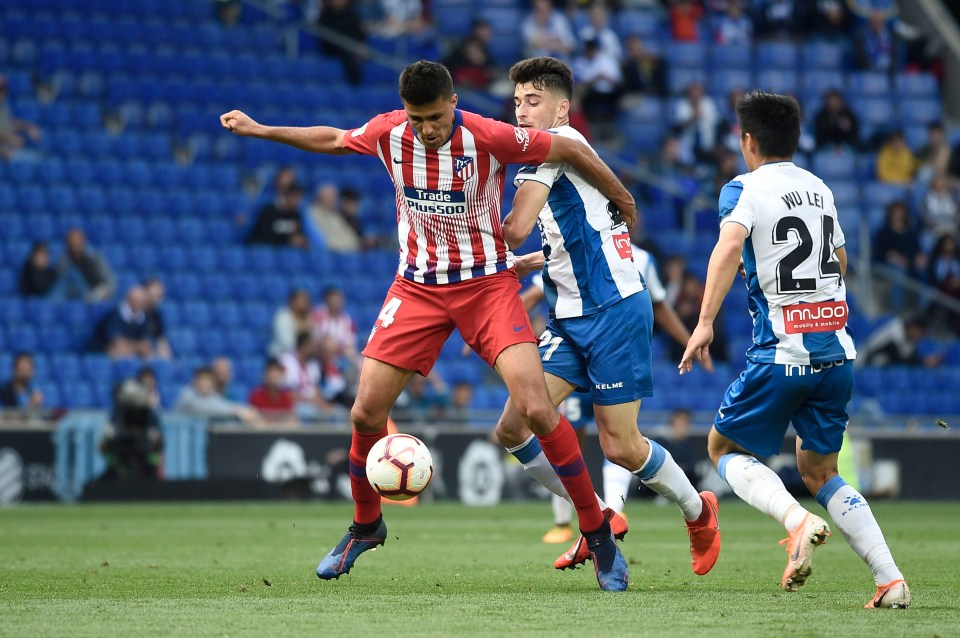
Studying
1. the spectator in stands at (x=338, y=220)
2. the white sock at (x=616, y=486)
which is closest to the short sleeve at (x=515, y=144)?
the white sock at (x=616, y=486)

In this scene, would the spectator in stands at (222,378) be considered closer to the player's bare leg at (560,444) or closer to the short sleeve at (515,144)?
the player's bare leg at (560,444)

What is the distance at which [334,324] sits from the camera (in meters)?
16.5

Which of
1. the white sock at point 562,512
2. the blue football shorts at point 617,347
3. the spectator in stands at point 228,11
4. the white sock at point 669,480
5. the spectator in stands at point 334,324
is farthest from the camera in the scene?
the spectator in stands at point 228,11

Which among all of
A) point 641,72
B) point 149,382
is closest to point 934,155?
point 641,72

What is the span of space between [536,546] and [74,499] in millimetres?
6585

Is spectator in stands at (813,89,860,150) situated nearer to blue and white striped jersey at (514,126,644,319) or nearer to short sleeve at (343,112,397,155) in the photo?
blue and white striped jersey at (514,126,644,319)

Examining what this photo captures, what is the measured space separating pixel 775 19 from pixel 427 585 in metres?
17.4

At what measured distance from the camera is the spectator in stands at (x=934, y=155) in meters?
20.9

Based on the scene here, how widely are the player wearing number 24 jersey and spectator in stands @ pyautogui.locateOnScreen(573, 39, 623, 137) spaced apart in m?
14.0

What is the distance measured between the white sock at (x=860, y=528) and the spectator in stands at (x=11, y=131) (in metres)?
13.0

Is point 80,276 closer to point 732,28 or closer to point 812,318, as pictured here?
point 732,28

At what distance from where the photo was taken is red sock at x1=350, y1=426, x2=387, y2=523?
671cm

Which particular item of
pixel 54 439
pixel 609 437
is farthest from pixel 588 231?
pixel 54 439

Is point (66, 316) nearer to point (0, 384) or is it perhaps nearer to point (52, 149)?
point (0, 384)
